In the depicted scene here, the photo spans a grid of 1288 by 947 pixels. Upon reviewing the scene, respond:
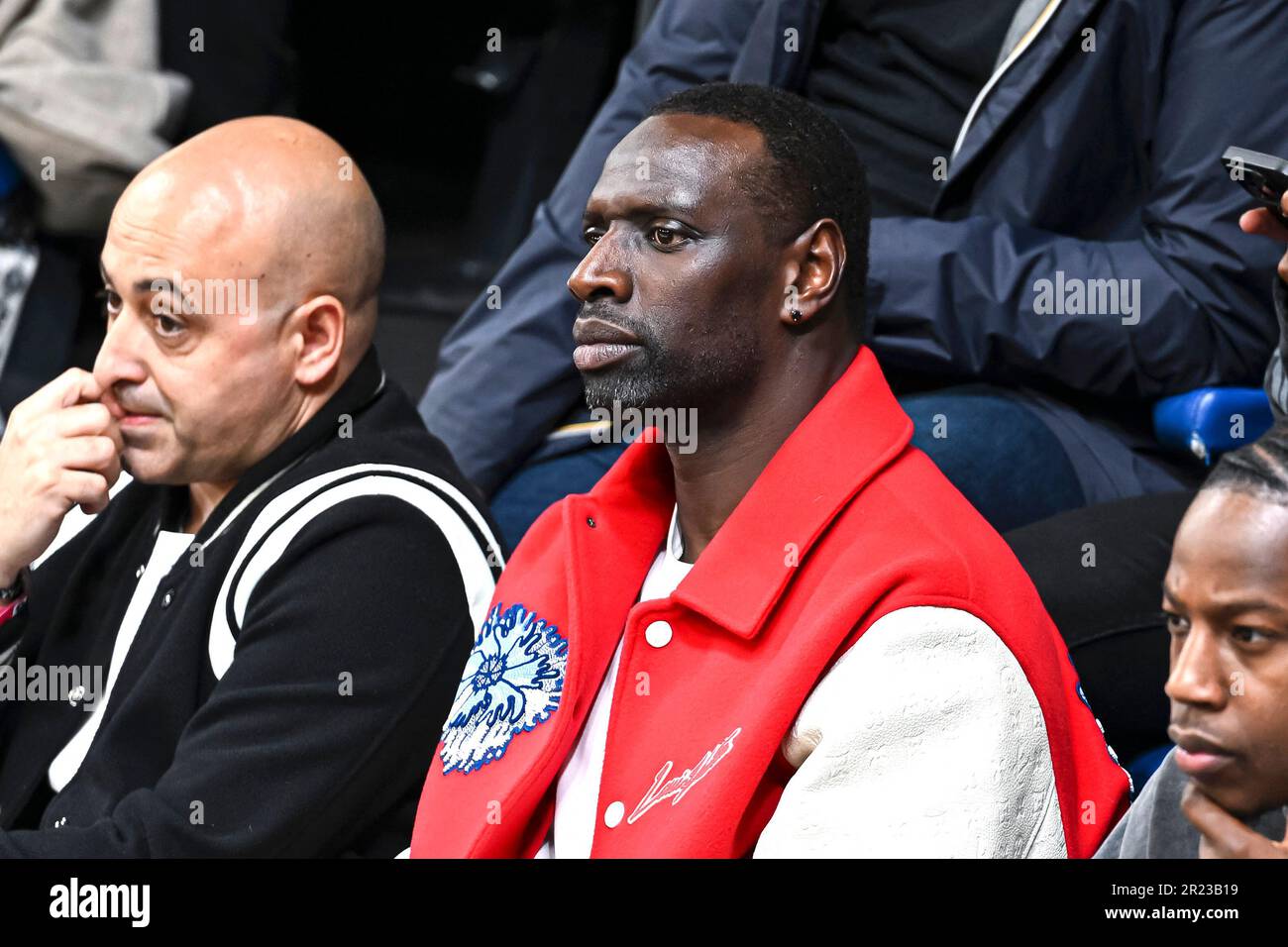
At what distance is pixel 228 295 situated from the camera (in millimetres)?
1975

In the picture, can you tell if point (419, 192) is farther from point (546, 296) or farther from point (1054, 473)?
point (1054, 473)

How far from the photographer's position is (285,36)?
338cm

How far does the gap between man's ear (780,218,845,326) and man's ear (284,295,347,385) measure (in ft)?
1.93

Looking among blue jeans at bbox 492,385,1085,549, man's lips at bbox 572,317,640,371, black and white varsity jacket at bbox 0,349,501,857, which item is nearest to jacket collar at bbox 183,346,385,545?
black and white varsity jacket at bbox 0,349,501,857

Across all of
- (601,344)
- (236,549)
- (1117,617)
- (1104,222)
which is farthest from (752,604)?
(1104,222)

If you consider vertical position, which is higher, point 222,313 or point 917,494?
point 917,494

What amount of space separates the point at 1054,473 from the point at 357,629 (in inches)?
34.7

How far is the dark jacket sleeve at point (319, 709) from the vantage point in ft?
5.67

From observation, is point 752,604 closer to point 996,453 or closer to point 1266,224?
point 1266,224

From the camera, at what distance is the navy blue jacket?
7.01 feet

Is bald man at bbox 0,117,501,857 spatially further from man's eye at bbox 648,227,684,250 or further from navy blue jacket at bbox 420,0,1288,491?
navy blue jacket at bbox 420,0,1288,491
